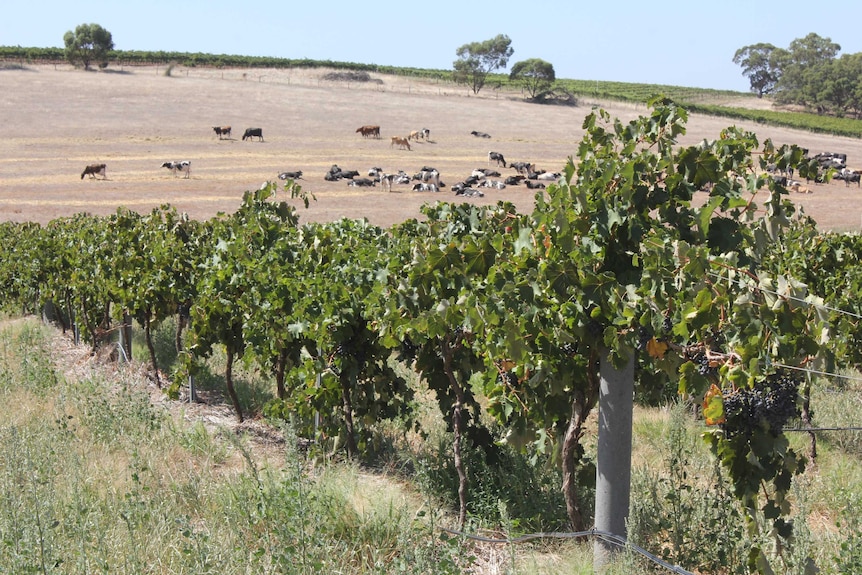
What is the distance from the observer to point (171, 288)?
1028cm

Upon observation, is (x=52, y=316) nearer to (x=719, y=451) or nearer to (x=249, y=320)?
(x=249, y=320)

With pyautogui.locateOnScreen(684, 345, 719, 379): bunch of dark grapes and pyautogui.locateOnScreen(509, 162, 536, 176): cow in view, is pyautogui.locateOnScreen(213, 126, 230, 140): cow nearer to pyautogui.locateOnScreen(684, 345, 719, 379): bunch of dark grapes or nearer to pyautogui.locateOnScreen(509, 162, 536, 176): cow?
pyautogui.locateOnScreen(509, 162, 536, 176): cow

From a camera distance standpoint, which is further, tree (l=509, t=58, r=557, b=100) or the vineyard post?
tree (l=509, t=58, r=557, b=100)

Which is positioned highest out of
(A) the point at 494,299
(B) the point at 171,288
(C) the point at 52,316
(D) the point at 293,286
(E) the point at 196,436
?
(A) the point at 494,299

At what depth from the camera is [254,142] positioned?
56.8 meters

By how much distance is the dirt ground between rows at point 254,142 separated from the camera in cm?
3669

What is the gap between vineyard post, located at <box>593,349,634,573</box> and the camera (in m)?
4.61

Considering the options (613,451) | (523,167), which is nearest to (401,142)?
(523,167)

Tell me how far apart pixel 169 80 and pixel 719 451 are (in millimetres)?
84481

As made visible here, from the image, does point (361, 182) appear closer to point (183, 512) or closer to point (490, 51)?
point (183, 512)

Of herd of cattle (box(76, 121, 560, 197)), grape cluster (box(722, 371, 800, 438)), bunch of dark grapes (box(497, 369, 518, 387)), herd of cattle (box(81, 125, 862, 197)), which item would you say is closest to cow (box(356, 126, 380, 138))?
herd of cattle (box(81, 125, 862, 197))

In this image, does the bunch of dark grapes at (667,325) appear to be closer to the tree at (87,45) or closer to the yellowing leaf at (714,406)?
the yellowing leaf at (714,406)

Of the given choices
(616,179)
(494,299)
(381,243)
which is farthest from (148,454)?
(616,179)

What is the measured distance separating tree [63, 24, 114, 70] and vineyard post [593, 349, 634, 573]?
320 ft
